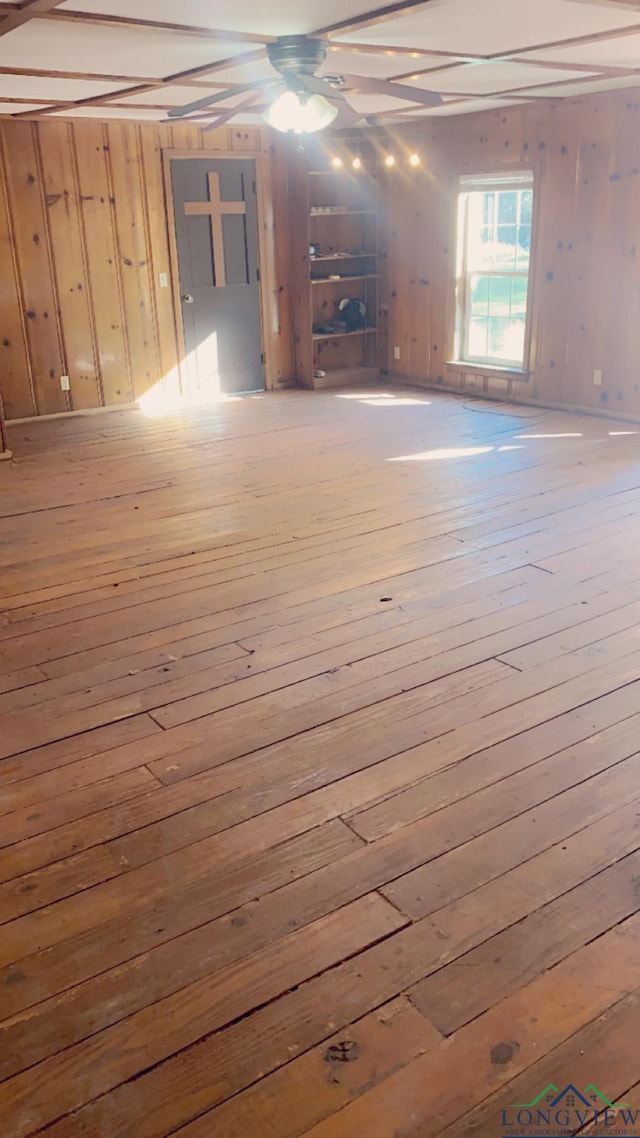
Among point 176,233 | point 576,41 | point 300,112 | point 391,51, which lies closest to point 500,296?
point 176,233

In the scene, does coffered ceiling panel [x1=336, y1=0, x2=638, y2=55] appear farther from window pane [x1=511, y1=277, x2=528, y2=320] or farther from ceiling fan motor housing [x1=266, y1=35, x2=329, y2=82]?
window pane [x1=511, y1=277, x2=528, y2=320]

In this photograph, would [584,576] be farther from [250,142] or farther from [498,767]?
[250,142]

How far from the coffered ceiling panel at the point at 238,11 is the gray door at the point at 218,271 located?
4149mm

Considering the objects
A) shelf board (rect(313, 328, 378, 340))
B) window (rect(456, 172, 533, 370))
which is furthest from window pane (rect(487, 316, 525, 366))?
shelf board (rect(313, 328, 378, 340))

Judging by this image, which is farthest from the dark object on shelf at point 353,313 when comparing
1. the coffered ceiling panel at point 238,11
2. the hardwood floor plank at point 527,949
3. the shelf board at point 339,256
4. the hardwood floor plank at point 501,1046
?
the hardwood floor plank at point 501,1046

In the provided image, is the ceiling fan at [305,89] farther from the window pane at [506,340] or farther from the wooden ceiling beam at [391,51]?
the window pane at [506,340]

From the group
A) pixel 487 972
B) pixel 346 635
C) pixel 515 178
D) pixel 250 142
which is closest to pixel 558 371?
pixel 515 178

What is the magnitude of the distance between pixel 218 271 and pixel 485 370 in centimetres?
256

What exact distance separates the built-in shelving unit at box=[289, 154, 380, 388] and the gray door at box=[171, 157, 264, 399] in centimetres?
43

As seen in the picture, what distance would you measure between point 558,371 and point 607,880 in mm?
5830

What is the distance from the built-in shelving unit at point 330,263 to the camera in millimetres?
8258

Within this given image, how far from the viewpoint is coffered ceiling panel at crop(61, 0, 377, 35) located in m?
3.34

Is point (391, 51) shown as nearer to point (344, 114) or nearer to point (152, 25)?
point (344, 114)

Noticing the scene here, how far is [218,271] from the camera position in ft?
26.4
